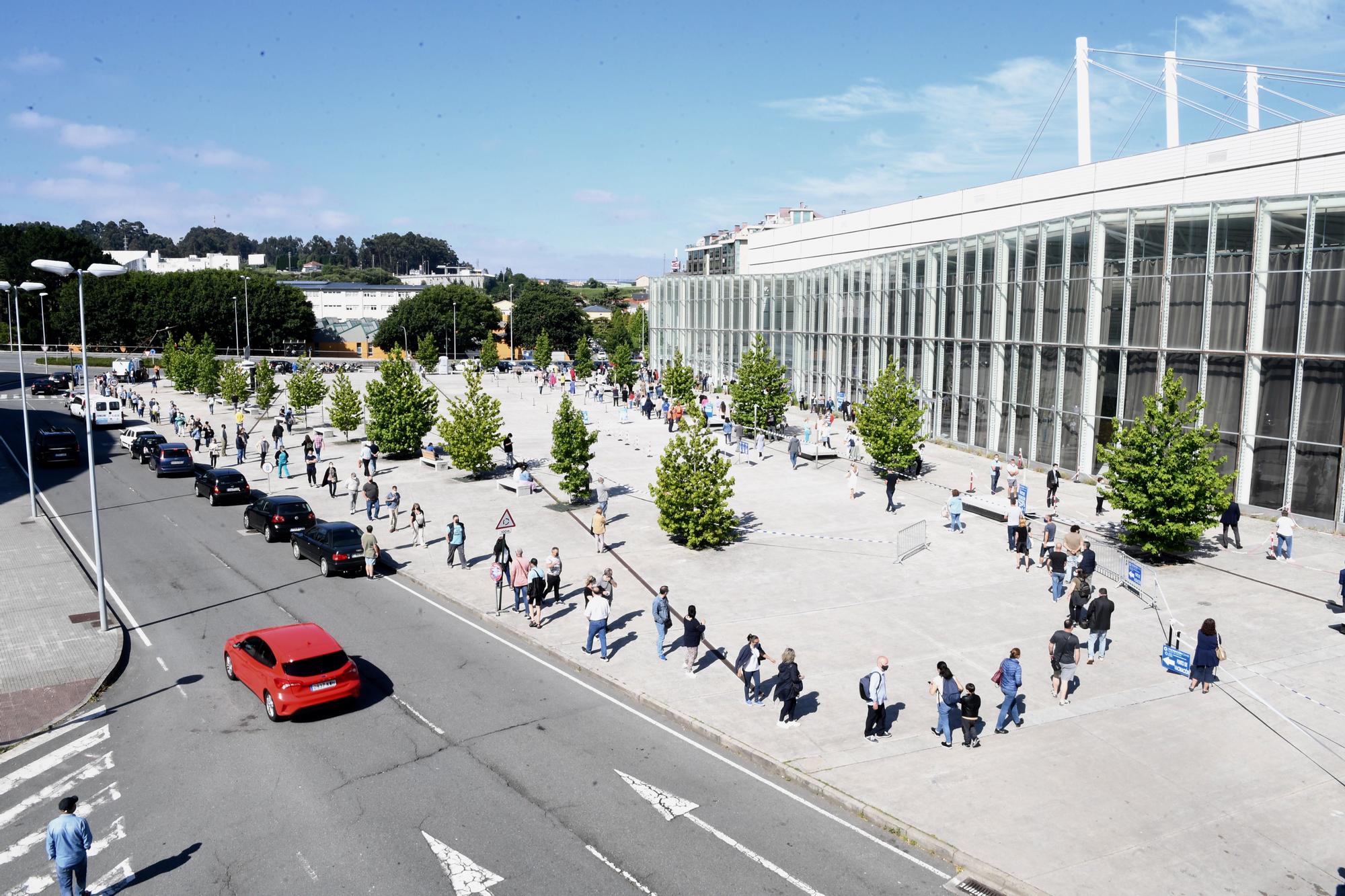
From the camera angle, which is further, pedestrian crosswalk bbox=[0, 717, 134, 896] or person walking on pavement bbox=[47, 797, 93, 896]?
pedestrian crosswalk bbox=[0, 717, 134, 896]

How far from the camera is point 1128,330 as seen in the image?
3488 centimetres

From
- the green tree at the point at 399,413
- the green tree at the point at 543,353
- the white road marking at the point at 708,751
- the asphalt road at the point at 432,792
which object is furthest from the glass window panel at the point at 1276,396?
the green tree at the point at 543,353

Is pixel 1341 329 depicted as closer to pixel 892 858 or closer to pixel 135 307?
pixel 892 858

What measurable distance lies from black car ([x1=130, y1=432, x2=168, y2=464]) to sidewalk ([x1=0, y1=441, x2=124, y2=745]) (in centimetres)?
1580

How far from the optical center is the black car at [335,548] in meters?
24.9

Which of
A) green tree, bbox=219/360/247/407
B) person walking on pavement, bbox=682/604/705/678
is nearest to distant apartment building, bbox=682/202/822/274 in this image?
green tree, bbox=219/360/247/407

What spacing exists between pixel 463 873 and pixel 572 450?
2181 centimetres

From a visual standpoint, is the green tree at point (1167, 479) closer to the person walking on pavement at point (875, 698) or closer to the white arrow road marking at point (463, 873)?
the person walking on pavement at point (875, 698)

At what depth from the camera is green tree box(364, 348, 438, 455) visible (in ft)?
143

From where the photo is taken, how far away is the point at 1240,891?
10.7 meters

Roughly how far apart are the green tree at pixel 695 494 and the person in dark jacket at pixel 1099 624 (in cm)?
1078

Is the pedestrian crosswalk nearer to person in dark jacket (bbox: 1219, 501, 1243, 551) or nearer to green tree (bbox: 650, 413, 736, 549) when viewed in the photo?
green tree (bbox: 650, 413, 736, 549)

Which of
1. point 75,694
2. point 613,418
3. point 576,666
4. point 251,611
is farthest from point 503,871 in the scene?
point 613,418

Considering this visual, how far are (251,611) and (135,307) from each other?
359 feet
